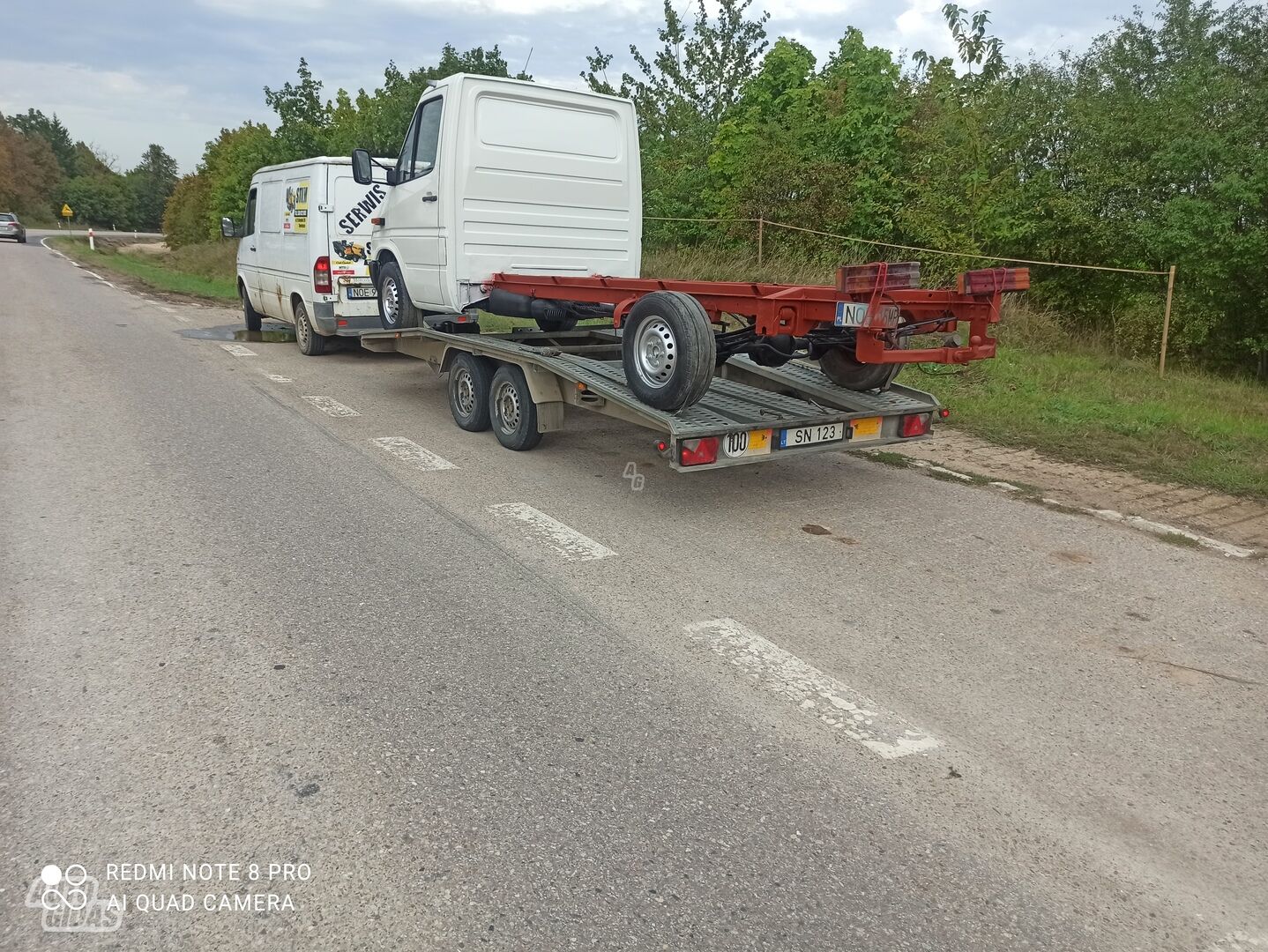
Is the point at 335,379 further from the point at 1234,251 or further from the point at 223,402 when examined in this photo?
the point at 1234,251

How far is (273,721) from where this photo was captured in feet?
11.4

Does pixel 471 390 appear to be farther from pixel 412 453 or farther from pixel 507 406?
pixel 412 453

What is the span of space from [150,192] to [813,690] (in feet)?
386

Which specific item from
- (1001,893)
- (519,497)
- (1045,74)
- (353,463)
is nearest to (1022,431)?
(519,497)

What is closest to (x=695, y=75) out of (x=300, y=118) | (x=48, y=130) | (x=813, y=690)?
(x=300, y=118)

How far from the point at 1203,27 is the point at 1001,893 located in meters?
26.4

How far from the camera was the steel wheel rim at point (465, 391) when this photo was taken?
8.11 m

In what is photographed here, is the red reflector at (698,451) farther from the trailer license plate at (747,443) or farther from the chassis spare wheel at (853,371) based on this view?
the chassis spare wheel at (853,371)

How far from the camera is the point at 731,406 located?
21.1ft

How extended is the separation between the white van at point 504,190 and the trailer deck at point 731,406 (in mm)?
674

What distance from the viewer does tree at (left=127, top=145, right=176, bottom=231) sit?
102 metres

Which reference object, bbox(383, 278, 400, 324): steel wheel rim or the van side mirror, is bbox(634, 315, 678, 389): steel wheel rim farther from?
the van side mirror

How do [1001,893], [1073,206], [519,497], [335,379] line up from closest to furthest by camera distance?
[1001,893], [519,497], [335,379], [1073,206]

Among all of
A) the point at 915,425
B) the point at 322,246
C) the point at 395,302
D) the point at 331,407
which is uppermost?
the point at 322,246
